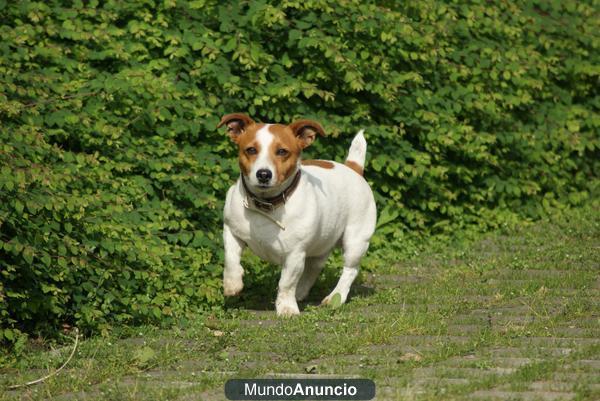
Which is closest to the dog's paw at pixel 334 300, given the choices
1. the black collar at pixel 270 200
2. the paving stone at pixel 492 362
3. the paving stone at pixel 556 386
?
the black collar at pixel 270 200

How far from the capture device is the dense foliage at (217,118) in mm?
7309

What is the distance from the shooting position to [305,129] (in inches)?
314

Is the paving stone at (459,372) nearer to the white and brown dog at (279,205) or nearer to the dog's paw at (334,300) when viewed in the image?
the white and brown dog at (279,205)

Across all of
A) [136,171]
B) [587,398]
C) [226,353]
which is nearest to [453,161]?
[136,171]

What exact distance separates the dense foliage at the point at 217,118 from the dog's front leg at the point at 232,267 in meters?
0.29

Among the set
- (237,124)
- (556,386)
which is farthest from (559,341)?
(237,124)

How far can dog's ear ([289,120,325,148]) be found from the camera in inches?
310

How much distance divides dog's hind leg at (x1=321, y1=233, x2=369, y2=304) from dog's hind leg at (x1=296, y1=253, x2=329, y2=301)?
0.20 metres

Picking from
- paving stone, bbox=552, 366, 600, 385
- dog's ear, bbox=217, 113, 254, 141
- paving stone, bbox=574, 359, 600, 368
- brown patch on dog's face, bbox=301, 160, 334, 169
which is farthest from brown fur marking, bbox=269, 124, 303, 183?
paving stone, bbox=552, 366, 600, 385

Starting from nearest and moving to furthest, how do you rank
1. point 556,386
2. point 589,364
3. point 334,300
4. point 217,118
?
point 556,386, point 589,364, point 334,300, point 217,118

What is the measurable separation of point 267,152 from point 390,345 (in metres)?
1.65

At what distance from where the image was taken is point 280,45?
1042cm

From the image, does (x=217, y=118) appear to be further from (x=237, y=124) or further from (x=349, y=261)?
(x=349, y=261)

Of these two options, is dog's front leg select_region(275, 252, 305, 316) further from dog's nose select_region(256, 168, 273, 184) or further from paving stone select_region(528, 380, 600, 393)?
paving stone select_region(528, 380, 600, 393)
